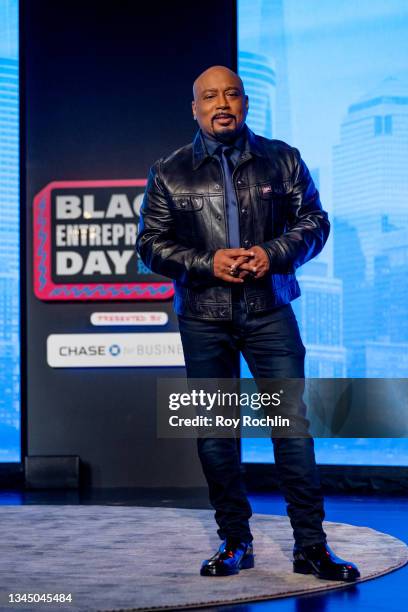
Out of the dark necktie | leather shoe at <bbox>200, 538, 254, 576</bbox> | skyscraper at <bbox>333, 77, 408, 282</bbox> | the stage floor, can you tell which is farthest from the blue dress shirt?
skyscraper at <bbox>333, 77, 408, 282</bbox>

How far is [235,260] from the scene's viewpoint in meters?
2.55

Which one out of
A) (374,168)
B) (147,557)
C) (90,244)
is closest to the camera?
(147,557)

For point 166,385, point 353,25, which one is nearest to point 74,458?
point 166,385

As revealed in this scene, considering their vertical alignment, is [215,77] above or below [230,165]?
above

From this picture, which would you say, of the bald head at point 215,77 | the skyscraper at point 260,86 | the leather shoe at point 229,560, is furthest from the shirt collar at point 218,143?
the skyscraper at point 260,86

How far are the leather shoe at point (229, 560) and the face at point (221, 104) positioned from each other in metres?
1.12

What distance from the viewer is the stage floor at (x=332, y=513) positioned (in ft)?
7.58

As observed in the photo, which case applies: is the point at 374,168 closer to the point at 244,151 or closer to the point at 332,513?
the point at 332,513

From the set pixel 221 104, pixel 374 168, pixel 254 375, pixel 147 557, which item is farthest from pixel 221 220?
pixel 374 168

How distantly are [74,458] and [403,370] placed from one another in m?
1.70

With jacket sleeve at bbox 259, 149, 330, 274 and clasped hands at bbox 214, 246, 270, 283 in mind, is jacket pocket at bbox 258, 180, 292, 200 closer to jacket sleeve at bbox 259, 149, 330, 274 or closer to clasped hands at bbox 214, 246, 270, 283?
jacket sleeve at bbox 259, 149, 330, 274

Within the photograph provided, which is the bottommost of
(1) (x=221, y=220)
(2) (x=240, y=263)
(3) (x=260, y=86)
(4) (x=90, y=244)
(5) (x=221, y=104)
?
(2) (x=240, y=263)

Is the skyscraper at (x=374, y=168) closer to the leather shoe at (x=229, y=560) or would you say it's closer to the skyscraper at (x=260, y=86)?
the skyscraper at (x=260, y=86)

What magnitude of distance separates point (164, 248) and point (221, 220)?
175mm
